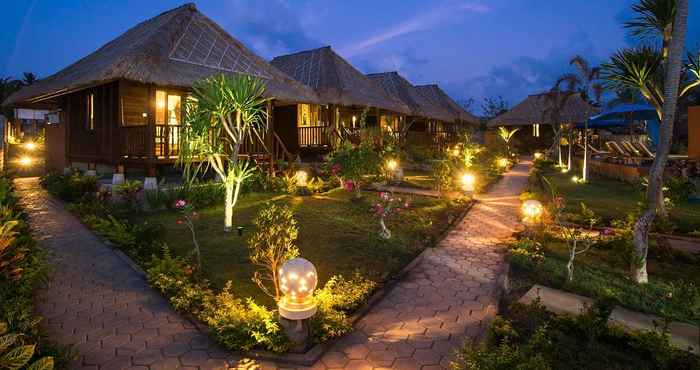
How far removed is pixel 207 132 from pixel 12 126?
37769 mm

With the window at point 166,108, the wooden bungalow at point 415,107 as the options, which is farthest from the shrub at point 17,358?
the wooden bungalow at point 415,107

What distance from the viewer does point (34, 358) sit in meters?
3.26

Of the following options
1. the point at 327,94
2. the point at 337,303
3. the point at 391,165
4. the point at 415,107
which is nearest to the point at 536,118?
the point at 415,107

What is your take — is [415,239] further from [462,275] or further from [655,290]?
[655,290]

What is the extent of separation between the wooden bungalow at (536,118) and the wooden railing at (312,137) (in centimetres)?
1716

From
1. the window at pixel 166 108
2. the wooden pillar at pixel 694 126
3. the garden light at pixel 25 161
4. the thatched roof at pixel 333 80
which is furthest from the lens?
the garden light at pixel 25 161

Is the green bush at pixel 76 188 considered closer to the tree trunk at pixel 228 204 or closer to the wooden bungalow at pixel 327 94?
the tree trunk at pixel 228 204

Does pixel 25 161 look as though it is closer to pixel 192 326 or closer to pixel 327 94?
pixel 327 94

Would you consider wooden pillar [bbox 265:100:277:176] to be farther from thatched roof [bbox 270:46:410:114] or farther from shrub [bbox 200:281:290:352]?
shrub [bbox 200:281:290:352]

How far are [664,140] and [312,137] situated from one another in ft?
47.8

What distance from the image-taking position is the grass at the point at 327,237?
607cm

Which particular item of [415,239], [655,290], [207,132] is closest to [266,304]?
[415,239]

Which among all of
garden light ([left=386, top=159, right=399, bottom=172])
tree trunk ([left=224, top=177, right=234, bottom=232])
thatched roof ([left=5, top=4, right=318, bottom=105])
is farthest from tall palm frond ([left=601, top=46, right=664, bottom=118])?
thatched roof ([left=5, top=4, right=318, bottom=105])

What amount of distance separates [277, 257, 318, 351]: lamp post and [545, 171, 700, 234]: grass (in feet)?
25.2
